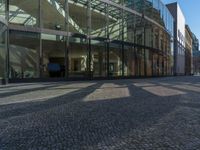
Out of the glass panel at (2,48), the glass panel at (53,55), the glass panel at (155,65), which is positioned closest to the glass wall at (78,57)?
the glass panel at (53,55)

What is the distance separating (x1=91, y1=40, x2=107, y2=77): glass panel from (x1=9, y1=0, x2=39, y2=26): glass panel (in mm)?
6035

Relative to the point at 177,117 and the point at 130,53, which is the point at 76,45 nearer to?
the point at 130,53

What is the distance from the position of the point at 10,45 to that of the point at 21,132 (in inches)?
600

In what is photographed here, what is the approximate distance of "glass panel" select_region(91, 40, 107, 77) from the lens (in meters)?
26.2

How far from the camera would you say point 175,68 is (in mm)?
56406

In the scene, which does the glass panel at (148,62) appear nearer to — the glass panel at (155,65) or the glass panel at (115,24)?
the glass panel at (155,65)

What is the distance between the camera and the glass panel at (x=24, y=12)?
2038 cm

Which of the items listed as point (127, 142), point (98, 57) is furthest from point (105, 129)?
point (98, 57)

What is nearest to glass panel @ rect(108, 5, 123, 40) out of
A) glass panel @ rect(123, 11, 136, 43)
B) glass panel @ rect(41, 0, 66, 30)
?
glass panel @ rect(123, 11, 136, 43)

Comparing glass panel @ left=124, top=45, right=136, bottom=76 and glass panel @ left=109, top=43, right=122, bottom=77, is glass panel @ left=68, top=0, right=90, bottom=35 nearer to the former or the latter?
glass panel @ left=109, top=43, right=122, bottom=77

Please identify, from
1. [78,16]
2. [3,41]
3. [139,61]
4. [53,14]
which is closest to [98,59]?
[78,16]

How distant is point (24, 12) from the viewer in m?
21.1

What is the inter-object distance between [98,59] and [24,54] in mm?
7639

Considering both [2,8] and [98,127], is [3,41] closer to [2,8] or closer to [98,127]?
[2,8]
